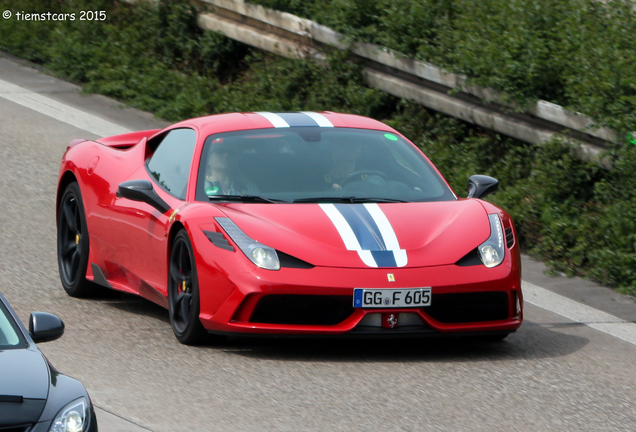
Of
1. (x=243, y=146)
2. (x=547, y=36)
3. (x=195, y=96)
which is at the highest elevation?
(x=547, y=36)

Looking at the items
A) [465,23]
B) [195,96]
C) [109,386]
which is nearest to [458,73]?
[465,23]

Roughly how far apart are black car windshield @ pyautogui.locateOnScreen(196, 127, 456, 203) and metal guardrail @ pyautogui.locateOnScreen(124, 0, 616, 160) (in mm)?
2798

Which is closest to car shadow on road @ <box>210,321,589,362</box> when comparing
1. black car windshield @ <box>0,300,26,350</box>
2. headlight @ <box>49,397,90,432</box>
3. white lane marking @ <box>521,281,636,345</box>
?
white lane marking @ <box>521,281,636,345</box>

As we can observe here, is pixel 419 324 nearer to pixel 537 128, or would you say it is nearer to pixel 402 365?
pixel 402 365

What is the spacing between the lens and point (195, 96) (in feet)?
47.7

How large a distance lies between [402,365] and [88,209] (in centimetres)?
286

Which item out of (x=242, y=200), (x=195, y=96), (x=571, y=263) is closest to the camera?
(x=242, y=200)

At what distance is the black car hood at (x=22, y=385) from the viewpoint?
371 cm

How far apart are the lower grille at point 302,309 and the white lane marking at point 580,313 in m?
2.24

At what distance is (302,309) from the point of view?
20.2 ft

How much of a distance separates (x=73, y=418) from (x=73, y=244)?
180 inches

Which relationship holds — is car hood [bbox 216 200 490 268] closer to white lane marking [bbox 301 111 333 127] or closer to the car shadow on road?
the car shadow on road

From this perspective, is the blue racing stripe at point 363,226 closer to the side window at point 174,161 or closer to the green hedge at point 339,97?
the side window at point 174,161

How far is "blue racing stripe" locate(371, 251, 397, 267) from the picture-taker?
20.3ft
